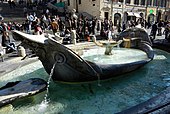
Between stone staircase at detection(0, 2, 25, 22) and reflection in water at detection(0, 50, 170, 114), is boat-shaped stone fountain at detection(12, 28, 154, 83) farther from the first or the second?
stone staircase at detection(0, 2, 25, 22)

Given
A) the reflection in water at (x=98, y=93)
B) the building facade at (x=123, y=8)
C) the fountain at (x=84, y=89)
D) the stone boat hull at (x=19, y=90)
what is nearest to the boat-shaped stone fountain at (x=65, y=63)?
the fountain at (x=84, y=89)

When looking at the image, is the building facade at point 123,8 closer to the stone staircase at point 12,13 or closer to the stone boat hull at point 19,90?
the stone staircase at point 12,13

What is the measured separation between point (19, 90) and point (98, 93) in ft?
7.74

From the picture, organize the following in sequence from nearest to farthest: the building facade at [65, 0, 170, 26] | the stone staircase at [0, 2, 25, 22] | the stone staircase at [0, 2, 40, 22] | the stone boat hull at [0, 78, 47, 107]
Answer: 1. the stone boat hull at [0, 78, 47, 107]
2. the stone staircase at [0, 2, 40, 22]
3. the stone staircase at [0, 2, 25, 22]
4. the building facade at [65, 0, 170, 26]

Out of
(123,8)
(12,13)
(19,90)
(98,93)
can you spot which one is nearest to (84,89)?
(98,93)

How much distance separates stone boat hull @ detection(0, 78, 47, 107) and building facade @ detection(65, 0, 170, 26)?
2426cm

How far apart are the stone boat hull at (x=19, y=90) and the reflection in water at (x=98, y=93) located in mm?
213

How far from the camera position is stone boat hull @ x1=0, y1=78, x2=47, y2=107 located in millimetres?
5832

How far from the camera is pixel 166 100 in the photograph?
2596 mm

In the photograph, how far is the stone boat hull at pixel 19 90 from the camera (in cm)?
583

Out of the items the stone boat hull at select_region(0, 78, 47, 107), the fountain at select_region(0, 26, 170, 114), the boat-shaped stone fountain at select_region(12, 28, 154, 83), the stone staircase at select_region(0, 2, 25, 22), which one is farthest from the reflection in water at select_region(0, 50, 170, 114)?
the stone staircase at select_region(0, 2, 25, 22)

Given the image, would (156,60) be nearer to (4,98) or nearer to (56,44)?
(56,44)

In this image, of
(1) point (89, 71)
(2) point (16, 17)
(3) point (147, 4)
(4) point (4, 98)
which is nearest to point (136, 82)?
(1) point (89, 71)

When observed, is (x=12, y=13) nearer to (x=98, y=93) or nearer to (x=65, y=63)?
(x=65, y=63)
